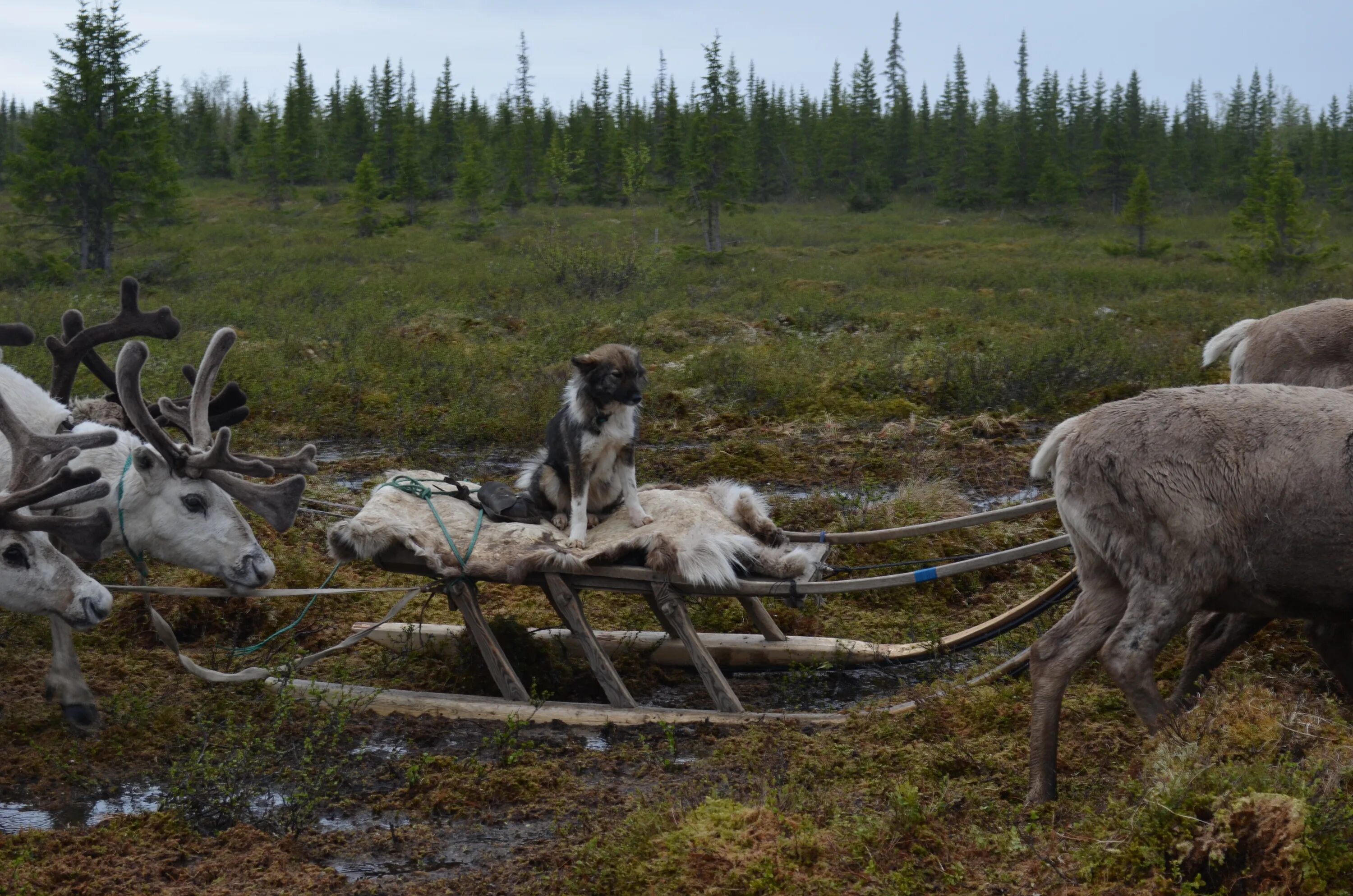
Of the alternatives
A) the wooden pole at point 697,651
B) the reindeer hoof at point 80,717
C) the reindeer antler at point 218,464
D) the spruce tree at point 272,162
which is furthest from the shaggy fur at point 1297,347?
the spruce tree at point 272,162

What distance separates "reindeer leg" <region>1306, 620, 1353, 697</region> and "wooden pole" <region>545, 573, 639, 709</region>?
3483 mm

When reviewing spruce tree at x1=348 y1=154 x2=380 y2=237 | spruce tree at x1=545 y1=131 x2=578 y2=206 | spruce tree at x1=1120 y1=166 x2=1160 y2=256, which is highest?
spruce tree at x1=545 y1=131 x2=578 y2=206

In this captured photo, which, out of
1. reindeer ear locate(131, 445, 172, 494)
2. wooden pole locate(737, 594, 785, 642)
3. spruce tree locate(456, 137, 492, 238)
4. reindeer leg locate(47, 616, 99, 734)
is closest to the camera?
reindeer ear locate(131, 445, 172, 494)

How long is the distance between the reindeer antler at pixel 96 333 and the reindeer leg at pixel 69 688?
1.62 metres

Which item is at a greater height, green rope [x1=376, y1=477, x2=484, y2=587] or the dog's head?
the dog's head

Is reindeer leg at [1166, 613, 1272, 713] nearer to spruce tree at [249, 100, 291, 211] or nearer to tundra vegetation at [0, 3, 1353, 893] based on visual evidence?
tundra vegetation at [0, 3, 1353, 893]

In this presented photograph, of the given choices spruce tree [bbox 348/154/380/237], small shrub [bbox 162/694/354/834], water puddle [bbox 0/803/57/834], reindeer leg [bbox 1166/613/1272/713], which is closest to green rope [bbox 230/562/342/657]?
small shrub [bbox 162/694/354/834]

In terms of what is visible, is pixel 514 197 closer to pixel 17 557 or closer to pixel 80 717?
pixel 80 717

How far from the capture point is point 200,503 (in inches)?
239

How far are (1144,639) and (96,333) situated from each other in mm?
6207

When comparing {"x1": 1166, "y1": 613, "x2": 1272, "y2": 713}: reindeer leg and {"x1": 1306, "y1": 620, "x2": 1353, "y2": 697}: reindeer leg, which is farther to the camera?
{"x1": 1166, "y1": 613, "x2": 1272, "y2": 713}: reindeer leg

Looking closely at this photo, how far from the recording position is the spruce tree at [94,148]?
1120 inches

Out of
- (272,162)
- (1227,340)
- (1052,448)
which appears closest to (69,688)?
(1052,448)

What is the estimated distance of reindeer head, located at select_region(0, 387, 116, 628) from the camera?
17.7 ft
